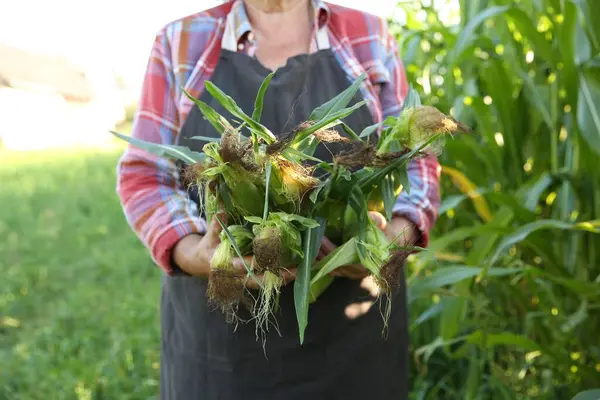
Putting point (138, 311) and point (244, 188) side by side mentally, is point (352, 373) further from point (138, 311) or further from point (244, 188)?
point (138, 311)

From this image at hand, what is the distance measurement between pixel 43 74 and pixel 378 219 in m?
14.1

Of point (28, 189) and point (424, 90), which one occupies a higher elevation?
point (424, 90)

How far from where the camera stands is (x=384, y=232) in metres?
0.87

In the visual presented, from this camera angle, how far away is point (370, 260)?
0.73 metres

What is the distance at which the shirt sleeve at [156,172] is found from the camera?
3.00ft

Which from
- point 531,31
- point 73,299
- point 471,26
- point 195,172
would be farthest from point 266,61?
point 73,299

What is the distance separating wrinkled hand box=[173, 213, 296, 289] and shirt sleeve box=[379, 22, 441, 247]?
0.23 metres

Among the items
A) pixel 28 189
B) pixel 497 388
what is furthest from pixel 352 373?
pixel 28 189

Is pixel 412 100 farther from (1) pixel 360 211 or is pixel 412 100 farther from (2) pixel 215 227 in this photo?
(2) pixel 215 227

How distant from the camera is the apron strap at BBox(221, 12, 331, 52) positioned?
941 millimetres

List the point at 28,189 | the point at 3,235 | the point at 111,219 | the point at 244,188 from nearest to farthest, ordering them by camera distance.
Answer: the point at 244,188 < the point at 3,235 < the point at 111,219 < the point at 28,189

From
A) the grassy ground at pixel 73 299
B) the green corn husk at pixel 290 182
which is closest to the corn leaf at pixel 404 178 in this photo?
the green corn husk at pixel 290 182

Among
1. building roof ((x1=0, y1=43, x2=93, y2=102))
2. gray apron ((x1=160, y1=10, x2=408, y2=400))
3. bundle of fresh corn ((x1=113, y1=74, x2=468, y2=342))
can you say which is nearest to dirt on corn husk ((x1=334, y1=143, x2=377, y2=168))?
bundle of fresh corn ((x1=113, y1=74, x2=468, y2=342))

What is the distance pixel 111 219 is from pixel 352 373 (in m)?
2.94
